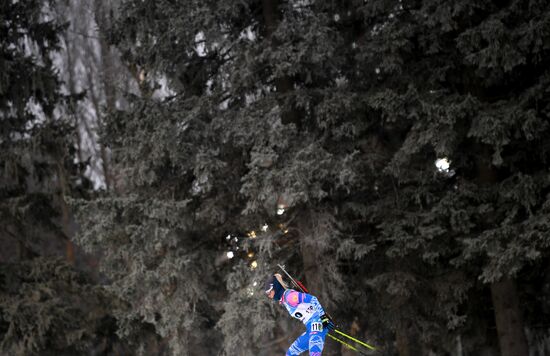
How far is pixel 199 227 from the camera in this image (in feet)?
44.3

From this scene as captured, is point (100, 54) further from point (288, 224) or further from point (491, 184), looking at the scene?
point (491, 184)

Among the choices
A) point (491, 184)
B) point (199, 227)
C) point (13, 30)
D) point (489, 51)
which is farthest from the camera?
point (13, 30)

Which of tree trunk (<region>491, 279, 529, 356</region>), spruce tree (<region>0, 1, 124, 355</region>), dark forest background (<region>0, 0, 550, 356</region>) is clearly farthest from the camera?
spruce tree (<region>0, 1, 124, 355</region>)

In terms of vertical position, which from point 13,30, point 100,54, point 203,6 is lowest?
point 203,6

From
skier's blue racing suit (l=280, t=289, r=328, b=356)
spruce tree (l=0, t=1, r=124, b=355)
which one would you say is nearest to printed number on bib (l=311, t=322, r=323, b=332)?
skier's blue racing suit (l=280, t=289, r=328, b=356)

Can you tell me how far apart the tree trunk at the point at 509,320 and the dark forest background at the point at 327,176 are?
1.1 inches

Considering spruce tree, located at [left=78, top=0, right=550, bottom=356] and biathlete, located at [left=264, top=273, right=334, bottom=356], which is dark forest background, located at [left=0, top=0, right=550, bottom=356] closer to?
spruce tree, located at [left=78, top=0, right=550, bottom=356]

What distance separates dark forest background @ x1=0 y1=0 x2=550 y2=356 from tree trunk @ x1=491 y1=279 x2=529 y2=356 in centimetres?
3

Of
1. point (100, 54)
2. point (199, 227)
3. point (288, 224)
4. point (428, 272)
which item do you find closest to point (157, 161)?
point (199, 227)

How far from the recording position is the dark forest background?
1110 cm

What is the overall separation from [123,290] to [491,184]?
21.6 feet

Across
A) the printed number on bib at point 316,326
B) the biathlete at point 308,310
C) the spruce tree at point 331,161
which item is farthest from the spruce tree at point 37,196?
the printed number on bib at point 316,326

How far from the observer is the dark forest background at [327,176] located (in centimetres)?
1110

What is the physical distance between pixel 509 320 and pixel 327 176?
3936mm
